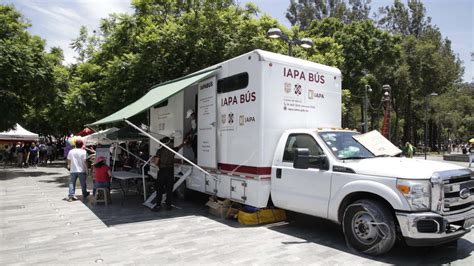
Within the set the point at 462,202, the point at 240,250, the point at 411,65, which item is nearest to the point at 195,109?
the point at 240,250

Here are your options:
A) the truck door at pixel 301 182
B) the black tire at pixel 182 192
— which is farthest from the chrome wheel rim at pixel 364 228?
the black tire at pixel 182 192

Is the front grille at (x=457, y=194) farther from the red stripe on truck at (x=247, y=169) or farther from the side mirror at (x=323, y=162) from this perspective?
the red stripe on truck at (x=247, y=169)

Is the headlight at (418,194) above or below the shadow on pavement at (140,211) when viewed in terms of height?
above

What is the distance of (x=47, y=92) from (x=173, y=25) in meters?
8.30

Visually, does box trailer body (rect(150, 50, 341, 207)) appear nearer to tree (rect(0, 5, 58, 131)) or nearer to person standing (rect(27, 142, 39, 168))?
tree (rect(0, 5, 58, 131))

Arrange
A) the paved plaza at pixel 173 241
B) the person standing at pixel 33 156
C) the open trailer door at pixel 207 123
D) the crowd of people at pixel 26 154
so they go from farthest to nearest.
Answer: the person standing at pixel 33 156 → the crowd of people at pixel 26 154 → the open trailer door at pixel 207 123 → the paved plaza at pixel 173 241

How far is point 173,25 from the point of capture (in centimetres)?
1438

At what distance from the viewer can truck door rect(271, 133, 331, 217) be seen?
6285mm

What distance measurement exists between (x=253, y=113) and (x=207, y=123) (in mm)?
1622

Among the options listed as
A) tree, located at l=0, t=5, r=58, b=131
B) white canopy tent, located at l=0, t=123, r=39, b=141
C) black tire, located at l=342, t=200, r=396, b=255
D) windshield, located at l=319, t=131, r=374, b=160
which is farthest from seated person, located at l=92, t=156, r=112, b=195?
white canopy tent, located at l=0, t=123, r=39, b=141

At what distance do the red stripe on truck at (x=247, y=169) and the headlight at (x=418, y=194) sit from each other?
8.85 feet

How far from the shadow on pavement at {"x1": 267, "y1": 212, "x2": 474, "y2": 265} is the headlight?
0.84m

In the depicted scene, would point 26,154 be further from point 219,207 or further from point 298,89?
point 298,89

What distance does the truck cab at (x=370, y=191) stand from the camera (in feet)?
16.8
